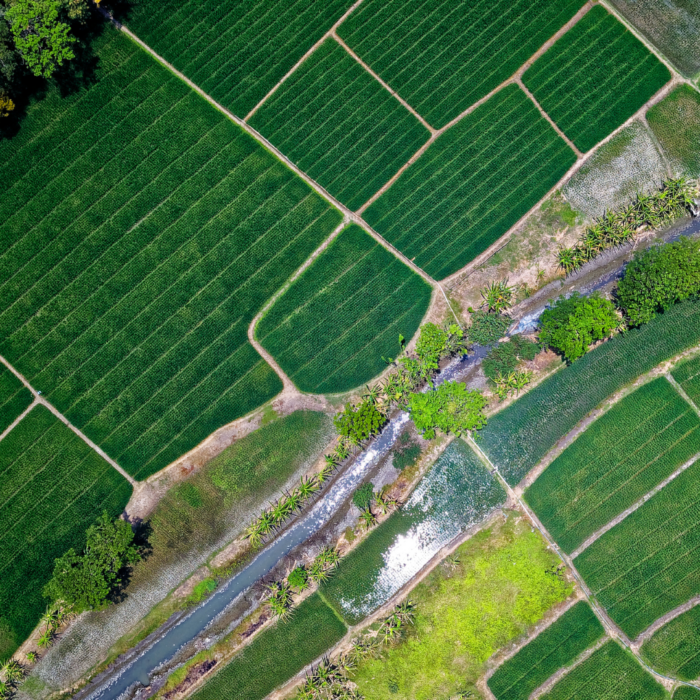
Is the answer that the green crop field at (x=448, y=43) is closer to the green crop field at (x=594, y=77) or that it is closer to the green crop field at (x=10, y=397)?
the green crop field at (x=594, y=77)

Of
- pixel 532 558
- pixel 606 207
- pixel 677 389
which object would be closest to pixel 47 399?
pixel 532 558

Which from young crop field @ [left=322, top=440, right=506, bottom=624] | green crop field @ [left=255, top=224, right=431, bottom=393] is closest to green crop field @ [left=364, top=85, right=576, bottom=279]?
green crop field @ [left=255, top=224, right=431, bottom=393]

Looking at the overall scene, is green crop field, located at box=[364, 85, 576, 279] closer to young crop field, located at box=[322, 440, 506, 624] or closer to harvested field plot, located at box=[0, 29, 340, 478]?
harvested field plot, located at box=[0, 29, 340, 478]

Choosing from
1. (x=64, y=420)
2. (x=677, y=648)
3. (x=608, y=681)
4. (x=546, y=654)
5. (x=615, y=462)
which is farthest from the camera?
(x=615, y=462)

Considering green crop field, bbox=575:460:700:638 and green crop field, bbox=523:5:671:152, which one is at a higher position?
green crop field, bbox=523:5:671:152

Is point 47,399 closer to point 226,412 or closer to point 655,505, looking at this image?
point 226,412

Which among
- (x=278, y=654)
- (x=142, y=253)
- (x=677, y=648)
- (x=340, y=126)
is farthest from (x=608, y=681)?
(x=142, y=253)

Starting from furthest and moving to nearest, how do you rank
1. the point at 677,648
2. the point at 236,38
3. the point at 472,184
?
the point at 472,184 < the point at 677,648 < the point at 236,38

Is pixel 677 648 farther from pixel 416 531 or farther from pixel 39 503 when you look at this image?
pixel 39 503
